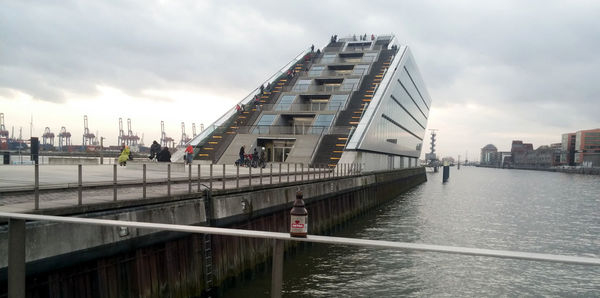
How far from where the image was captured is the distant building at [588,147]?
582ft

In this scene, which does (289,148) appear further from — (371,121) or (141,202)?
(141,202)

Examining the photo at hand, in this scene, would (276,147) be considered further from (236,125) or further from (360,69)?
(360,69)

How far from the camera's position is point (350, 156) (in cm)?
3397

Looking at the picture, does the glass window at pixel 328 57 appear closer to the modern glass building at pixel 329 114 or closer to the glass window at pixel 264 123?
the modern glass building at pixel 329 114

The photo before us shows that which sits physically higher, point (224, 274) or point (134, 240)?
point (134, 240)

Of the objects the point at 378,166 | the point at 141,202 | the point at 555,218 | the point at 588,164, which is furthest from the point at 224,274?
the point at 588,164

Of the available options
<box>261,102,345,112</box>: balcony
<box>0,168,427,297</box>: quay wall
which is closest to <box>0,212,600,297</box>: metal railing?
<box>0,168,427,297</box>: quay wall

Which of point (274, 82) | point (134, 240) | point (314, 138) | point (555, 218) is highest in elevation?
point (274, 82)

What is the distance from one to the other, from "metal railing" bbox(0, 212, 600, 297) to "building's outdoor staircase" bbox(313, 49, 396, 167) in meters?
23.3

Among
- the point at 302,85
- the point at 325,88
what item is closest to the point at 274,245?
the point at 325,88

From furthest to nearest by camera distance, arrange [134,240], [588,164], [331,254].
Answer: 1. [588,164]
2. [331,254]
3. [134,240]

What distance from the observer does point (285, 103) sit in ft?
151

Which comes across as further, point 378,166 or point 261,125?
point 378,166

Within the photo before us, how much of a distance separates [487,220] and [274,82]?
112 feet
